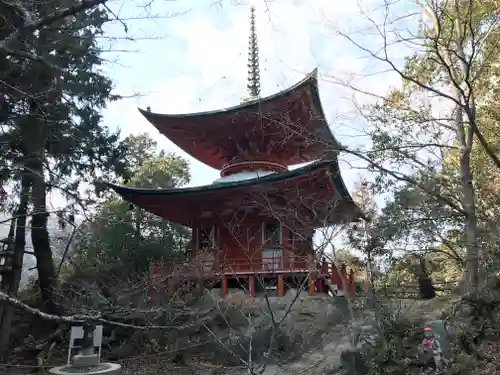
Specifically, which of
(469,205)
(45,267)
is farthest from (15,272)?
(469,205)

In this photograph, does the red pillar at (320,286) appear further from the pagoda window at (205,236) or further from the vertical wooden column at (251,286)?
the pagoda window at (205,236)

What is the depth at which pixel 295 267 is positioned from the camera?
1129 cm

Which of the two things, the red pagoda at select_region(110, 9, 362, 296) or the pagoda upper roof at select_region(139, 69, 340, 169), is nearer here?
the red pagoda at select_region(110, 9, 362, 296)

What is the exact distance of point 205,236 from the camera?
13.8 metres

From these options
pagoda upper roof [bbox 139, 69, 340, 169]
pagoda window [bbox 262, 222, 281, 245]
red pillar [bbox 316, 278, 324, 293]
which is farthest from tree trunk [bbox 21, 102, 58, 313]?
red pillar [bbox 316, 278, 324, 293]

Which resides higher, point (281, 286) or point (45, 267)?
point (45, 267)

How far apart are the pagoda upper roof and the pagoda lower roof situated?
112cm

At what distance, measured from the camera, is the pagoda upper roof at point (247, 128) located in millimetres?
12617

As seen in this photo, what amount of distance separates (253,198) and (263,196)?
78 centimetres

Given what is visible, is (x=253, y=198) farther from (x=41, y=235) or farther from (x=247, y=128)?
(x=41, y=235)

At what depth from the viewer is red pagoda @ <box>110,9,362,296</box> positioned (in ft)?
37.1

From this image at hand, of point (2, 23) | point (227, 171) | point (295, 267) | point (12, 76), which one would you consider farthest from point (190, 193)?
point (2, 23)

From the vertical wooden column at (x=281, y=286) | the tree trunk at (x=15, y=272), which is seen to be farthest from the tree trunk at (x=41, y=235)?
the vertical wooden column at (x=281, y=286)

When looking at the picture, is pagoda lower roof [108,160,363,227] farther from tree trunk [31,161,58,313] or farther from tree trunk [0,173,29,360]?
tree trunk [0,173,29,360]
